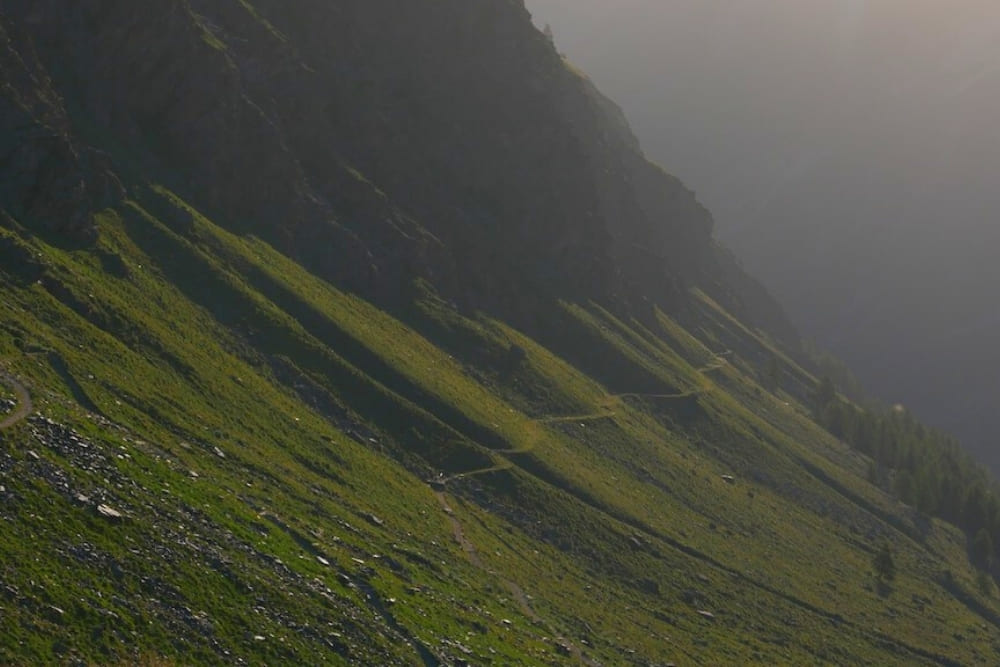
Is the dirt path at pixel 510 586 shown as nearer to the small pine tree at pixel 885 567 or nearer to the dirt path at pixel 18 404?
the dirt path at pixel 18 404

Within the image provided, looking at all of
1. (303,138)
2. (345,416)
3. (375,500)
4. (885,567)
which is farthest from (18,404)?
(885,567)

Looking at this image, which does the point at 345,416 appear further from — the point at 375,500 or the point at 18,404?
the point at 18,404

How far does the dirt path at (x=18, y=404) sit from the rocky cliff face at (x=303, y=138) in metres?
39.3

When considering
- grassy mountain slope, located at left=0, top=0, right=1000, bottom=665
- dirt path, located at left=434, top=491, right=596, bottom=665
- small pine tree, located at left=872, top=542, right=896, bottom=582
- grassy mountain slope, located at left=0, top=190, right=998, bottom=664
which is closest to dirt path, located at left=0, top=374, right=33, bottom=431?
grassy mountain slope, located at left=0, top=0, right=1000, bottom=665

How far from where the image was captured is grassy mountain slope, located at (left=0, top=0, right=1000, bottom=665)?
56.4 meters

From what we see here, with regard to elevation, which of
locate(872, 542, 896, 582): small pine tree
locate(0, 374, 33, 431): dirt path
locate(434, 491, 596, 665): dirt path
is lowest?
locate(0, 374, 33, 431): dirt path

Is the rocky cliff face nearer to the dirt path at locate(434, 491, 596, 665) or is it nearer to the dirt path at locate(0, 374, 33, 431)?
the dirt path at locate(0, 374, 33, 431)

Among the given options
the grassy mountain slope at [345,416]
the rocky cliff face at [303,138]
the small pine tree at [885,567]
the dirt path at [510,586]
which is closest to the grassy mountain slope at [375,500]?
the grassy mountain slope at [345,416]

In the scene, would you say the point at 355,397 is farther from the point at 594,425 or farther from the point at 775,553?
the point at 775,553

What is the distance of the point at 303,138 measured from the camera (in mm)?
155875

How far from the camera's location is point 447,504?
10612 cm

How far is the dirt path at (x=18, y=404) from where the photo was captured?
2247 inches

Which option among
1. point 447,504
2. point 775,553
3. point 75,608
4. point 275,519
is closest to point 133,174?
point 447,504

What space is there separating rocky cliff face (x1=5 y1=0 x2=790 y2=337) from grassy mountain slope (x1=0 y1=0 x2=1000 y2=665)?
448 mm
